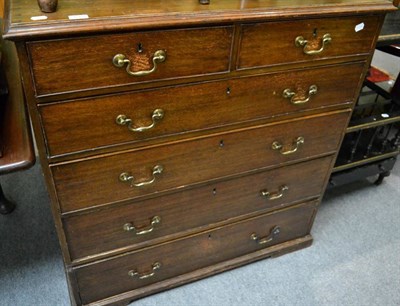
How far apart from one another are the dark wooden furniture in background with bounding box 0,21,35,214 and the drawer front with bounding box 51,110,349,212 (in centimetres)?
10

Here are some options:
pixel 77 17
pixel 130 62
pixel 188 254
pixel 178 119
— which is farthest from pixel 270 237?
pixel 77 17

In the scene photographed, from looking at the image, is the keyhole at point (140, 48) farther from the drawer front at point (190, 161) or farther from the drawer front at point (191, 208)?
the drawer front at point (191, 208)

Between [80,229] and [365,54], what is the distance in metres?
0.98

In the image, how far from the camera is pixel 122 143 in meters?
0.93

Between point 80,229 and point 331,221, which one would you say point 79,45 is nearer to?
point 80,229

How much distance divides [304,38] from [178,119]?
395 mm

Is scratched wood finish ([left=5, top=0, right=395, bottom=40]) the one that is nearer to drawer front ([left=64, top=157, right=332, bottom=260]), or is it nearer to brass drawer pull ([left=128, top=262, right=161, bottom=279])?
drawer front ([left=64, top=157, right=332, bottom=260])

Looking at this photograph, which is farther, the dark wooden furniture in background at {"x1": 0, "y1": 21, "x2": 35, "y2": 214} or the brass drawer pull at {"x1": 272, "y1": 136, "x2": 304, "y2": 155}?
the brass drawer pull at {"x1": 272, "y1": 136, "x2": 304, "y2": 155}

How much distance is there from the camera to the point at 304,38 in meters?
0.97

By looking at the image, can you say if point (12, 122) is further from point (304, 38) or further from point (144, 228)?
point (304, 38)

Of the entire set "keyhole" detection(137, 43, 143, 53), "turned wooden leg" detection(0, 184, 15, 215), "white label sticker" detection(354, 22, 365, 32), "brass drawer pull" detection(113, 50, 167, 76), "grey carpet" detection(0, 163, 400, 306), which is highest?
"white label sticker" detection(354, 22, 365, 32)

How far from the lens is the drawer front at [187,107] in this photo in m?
0.85

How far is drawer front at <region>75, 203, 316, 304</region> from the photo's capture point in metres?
1.20

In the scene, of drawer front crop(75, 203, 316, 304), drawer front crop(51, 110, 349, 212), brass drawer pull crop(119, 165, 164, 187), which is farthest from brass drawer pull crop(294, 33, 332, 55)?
drawer front crop(75, 203, 316, 304)
